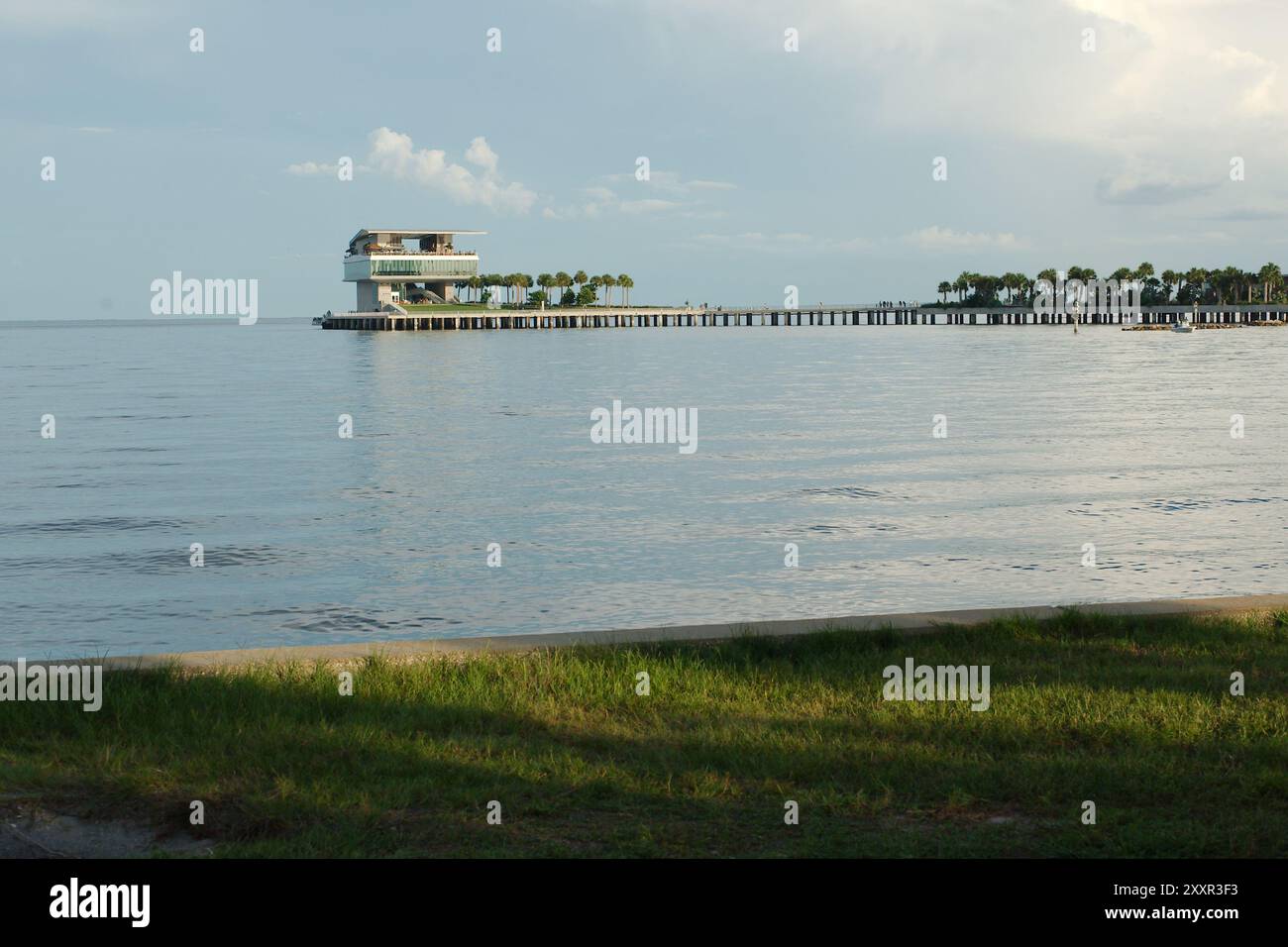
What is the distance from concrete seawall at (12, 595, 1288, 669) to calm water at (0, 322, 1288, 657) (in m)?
3.53

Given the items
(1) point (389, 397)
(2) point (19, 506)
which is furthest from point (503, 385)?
(2) point (19, 506)

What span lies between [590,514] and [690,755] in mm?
13403

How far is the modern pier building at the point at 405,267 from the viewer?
176m

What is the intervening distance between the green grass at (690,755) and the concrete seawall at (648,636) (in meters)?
0.26

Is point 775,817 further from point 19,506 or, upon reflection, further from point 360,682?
point 19,506

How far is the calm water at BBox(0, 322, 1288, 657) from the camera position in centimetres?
1372

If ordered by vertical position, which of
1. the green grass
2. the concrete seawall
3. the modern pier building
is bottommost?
the green grass

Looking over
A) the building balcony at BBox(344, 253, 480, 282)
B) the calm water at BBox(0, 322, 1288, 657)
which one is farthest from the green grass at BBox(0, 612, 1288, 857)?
the building balcony at BBox(344, 253, 480, 282)

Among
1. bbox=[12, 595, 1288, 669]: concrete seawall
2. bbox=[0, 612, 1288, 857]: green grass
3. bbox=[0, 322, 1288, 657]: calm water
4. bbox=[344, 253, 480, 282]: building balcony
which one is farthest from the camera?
bbox=[344, 253, 480, 282]: building balcony

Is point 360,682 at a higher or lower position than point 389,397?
lower

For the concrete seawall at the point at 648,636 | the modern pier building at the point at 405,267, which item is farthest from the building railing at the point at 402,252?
the concrete seawall at the point at 648,636

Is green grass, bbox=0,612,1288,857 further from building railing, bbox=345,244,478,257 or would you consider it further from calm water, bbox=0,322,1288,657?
building railing, bbox=345,244,478,257
